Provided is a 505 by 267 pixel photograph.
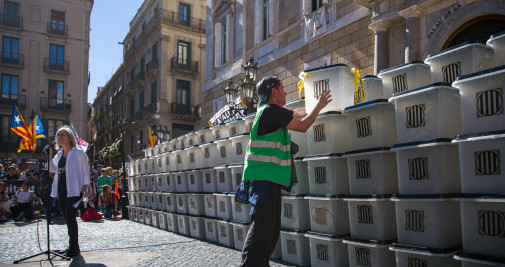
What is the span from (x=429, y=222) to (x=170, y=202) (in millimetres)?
6044

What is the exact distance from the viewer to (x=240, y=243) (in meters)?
6.05

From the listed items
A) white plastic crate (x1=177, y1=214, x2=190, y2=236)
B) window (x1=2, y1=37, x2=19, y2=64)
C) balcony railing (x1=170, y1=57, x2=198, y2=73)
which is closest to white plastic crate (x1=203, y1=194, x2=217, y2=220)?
white plastic crate (x1=177, y1=214, x2=190, y2=236)

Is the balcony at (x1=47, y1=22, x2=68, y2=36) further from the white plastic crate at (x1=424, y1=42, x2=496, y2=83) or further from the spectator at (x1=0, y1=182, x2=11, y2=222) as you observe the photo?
the white plastic crate at (x1=424, y1=42, x2=496, y2=83)

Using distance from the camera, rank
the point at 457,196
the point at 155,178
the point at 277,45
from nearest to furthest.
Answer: the point at 457,196 → the point at 155,178 → the point at 277,45

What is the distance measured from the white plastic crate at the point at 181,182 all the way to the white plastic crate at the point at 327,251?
382 centimetres

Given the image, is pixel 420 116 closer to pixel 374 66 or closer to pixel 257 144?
pixel 257 144

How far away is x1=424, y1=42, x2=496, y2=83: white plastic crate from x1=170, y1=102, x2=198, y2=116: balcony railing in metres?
29.9

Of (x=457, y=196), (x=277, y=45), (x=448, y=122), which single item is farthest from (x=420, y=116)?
(x=277, y=45)

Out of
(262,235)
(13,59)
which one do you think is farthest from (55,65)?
(262,235)

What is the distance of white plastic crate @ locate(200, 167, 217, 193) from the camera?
688cm

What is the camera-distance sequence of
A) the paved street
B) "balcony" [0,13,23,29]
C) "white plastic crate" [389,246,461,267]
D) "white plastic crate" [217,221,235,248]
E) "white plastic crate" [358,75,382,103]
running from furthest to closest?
"balcony" [0,13,23,29] → "white plastic crate" [217,221,235,248] → the paved street → "white plastic crate" [358,75,382,103] → "white plastic crate" [389,246,461,267]

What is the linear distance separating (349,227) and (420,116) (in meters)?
1.47

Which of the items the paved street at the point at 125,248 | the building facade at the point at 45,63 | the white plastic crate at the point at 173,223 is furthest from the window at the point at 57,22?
the white plastic crate at the point at 173,223

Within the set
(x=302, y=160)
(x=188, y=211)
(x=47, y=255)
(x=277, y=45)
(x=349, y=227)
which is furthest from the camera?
(x=277, y=45)
